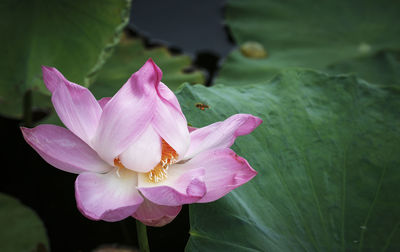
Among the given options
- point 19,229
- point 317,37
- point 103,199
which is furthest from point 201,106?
point 317,37

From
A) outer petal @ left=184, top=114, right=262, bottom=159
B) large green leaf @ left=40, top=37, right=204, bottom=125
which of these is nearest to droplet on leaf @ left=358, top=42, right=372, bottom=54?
large green leaf @ left=40, top=37, right=204, bottom=125

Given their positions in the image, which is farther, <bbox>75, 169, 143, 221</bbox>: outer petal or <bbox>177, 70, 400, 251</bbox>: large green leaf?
<bbox>177, 70, 400, 251</bbox>: large green leaf

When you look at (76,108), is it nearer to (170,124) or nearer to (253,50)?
(170,124)

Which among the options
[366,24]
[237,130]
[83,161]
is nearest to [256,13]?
[366,24]

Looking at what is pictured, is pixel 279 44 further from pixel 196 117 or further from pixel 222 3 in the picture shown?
pixel 196 117

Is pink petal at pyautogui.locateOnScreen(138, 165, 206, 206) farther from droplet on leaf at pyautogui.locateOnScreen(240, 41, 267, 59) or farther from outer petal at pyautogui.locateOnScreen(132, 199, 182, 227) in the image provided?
droplet on leaf at pyautogui.locateOnScreen(240, 41, 267, 59)

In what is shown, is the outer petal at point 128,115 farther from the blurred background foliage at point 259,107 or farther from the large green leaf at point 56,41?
the large green leaf at point 56,41

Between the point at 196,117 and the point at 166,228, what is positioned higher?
the point at 196,117
